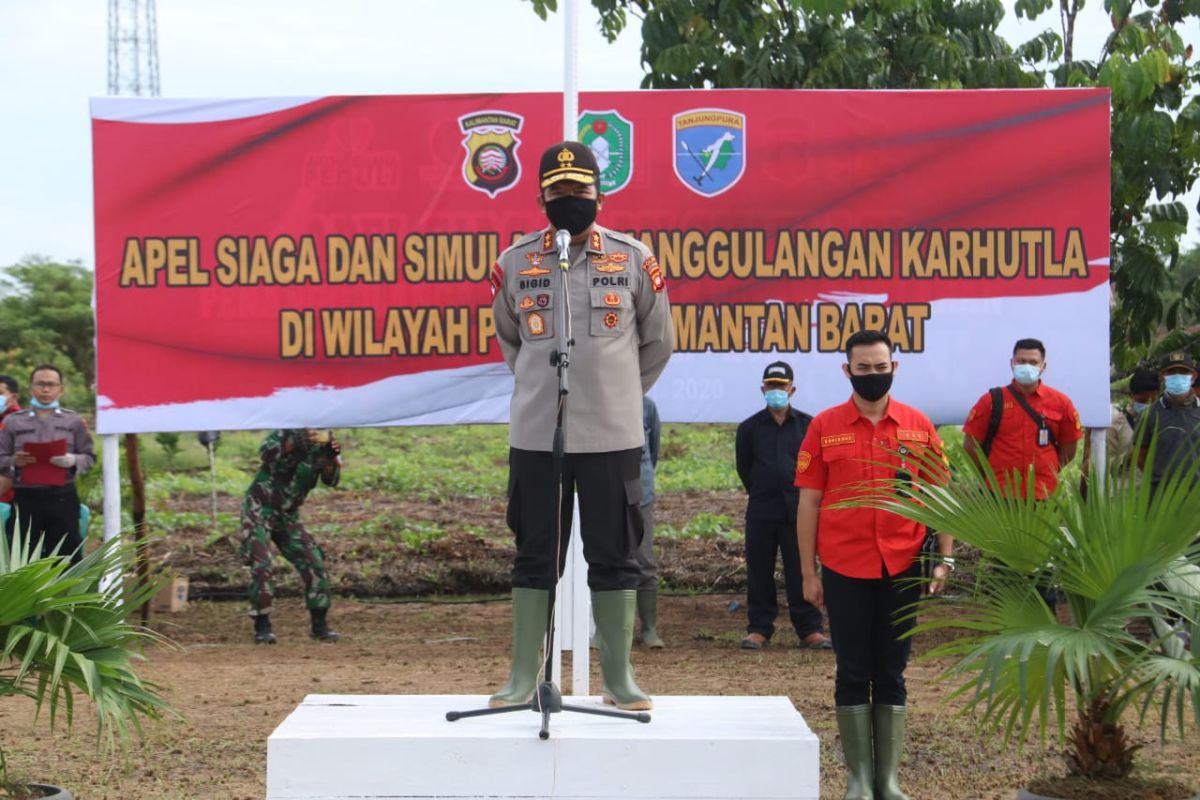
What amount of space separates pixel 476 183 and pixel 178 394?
2276 millimetres

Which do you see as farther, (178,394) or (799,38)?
(799,38)

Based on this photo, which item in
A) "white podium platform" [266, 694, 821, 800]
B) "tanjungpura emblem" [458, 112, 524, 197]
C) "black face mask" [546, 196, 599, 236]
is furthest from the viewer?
"tanjungpura emblem" [458, 112, 524, 197]

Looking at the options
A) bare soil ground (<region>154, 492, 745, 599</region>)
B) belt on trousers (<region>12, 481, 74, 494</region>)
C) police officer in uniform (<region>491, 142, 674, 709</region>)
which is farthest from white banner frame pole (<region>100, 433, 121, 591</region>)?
police officer in uniform (<region>491, 142, 674, 709</region>)

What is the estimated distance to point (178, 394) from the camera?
30.0 feet

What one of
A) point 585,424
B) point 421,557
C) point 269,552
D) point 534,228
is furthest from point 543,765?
point 421,557

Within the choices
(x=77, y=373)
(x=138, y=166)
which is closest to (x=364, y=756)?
(x=138, y=166)

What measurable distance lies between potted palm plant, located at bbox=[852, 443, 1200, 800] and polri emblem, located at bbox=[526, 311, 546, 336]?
1329mm

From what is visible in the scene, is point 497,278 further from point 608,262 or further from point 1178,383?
point 1178,383

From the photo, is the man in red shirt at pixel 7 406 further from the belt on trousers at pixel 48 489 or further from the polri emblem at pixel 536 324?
the polri emblem at pixel 536 324

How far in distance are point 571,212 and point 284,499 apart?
5263 mm

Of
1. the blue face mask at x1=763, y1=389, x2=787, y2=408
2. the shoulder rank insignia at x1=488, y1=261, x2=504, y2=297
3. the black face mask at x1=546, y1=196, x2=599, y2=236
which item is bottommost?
the blue face mask at x1=763, y1=389, x2=787, y2=408

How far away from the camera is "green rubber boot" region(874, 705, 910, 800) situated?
5309 mm

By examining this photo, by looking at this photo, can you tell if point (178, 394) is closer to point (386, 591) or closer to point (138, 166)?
point (138, 166)

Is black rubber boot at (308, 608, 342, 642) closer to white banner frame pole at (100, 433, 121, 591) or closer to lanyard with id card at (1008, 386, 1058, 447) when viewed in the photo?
white banner frame pole at (100, 433, 121, 591)
